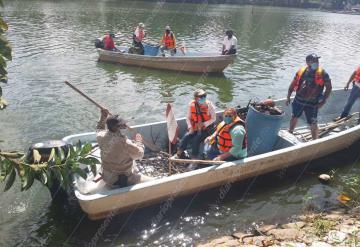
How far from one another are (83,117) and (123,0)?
47.4 metres

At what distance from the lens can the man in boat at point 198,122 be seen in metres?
8.05

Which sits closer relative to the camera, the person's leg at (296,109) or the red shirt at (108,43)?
the person's leg at (296,109)

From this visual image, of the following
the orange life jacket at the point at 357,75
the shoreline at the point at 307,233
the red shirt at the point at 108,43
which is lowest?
the shoreline at the point at 307,233

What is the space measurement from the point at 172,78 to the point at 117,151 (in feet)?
35.4

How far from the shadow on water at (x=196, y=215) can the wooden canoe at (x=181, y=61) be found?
28.1ft

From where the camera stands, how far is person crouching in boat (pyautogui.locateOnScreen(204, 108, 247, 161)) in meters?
7.10

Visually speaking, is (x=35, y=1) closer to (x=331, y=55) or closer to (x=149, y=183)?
(x=331, y=55)

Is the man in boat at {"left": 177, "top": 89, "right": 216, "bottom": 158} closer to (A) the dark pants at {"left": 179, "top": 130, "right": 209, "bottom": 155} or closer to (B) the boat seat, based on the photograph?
(A) the dark pants at {"left": 179, "top": 130, "right": 209, "bottom": 155}

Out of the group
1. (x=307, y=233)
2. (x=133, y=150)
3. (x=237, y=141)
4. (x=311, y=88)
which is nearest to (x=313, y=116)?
(x=311, y=88)

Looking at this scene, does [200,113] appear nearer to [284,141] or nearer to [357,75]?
[284,141]

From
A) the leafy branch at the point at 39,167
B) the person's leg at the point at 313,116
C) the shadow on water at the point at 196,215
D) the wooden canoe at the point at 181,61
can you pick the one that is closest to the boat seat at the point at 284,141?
the shadow on water at the point at 196,215

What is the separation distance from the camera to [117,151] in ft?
20.0

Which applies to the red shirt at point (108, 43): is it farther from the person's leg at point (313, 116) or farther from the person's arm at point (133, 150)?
the person's arm at point (133, 150)

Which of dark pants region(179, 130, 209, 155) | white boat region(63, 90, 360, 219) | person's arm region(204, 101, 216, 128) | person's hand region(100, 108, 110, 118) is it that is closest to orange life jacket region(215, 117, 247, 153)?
white boat region(63, 90, 360, 219)
